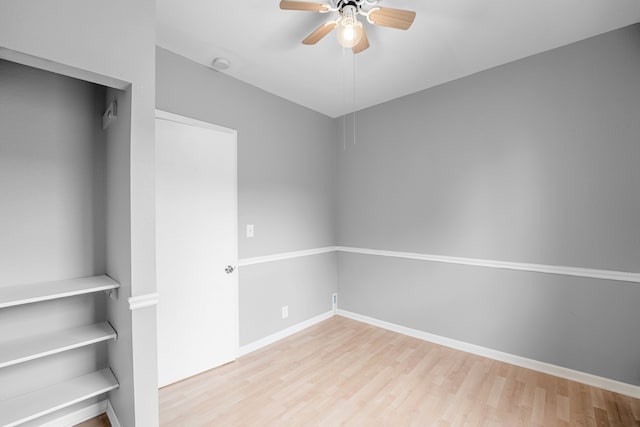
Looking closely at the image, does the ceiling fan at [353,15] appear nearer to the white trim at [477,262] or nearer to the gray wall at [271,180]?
the gray wall at [271,180]

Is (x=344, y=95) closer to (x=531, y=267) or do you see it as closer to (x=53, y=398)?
(x=531, y=267)

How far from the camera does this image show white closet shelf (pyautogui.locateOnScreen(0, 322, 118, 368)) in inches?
56.1

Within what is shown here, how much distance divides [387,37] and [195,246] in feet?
7.66

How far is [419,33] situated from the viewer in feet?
7.00

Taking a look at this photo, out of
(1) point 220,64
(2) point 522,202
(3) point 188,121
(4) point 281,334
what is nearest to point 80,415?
(4) point 281,334

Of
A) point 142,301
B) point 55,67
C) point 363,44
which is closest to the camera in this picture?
point 55,67

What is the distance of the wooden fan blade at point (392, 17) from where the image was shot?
1.61 meters

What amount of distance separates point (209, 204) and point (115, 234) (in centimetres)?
87

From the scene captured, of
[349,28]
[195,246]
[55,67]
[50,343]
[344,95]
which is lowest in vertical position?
[50,343]

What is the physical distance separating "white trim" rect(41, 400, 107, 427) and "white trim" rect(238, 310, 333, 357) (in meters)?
1.09

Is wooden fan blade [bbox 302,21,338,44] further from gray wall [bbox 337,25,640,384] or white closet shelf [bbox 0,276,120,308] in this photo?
white closet shelf [bbox 0,276,120,308]

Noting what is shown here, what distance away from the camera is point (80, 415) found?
1.84 m

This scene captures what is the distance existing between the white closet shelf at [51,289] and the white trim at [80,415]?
2.91 feet

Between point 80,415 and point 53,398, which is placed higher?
point 53,398
